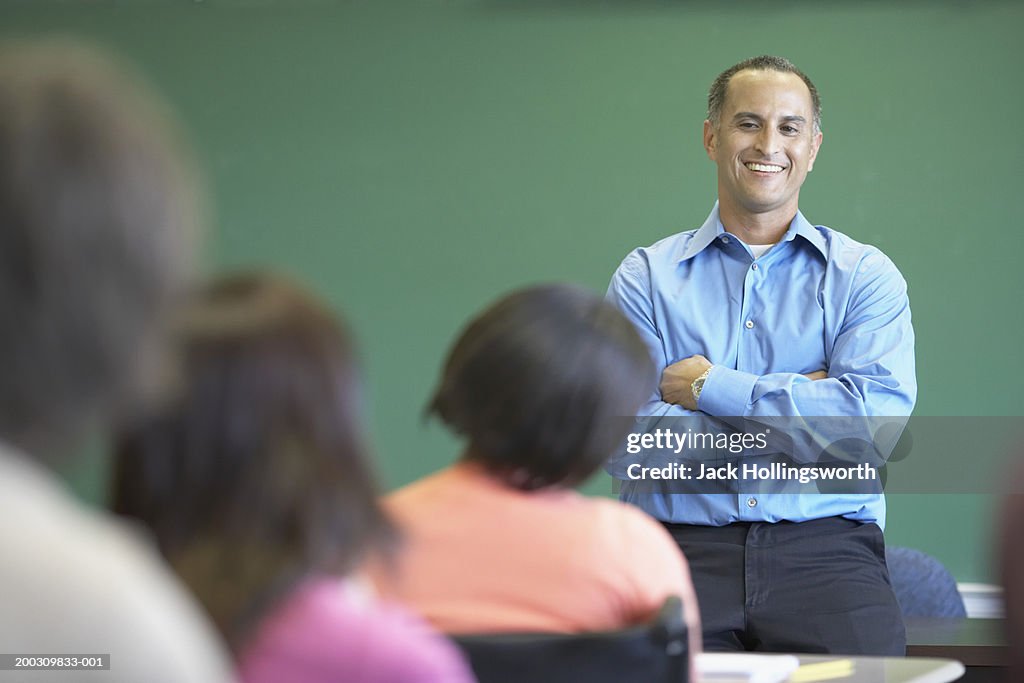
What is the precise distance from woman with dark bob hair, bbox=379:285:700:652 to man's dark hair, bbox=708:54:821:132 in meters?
1.60

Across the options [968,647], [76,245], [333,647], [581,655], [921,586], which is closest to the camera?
[76,245]

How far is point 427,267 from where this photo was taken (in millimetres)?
4484

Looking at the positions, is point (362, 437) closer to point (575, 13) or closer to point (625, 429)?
point (625, 429)

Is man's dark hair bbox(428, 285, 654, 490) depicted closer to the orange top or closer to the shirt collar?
the orange top

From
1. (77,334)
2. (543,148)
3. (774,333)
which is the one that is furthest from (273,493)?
(543,148)

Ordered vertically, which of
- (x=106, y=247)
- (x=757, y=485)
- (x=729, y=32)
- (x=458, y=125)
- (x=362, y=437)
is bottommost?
(x=757, y=485)

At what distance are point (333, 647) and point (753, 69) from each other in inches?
91.8

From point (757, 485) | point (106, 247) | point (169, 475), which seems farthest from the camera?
point (757, 485)

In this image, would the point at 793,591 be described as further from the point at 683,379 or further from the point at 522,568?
the point at 522,568

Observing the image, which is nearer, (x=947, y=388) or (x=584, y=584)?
(x=584, y=584)

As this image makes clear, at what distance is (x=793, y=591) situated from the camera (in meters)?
2.51

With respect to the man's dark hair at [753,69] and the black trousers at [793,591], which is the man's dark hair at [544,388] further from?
the man's dark hair at [753,69]

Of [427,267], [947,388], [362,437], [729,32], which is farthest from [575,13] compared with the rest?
[362,437]

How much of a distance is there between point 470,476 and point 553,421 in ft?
0.40
